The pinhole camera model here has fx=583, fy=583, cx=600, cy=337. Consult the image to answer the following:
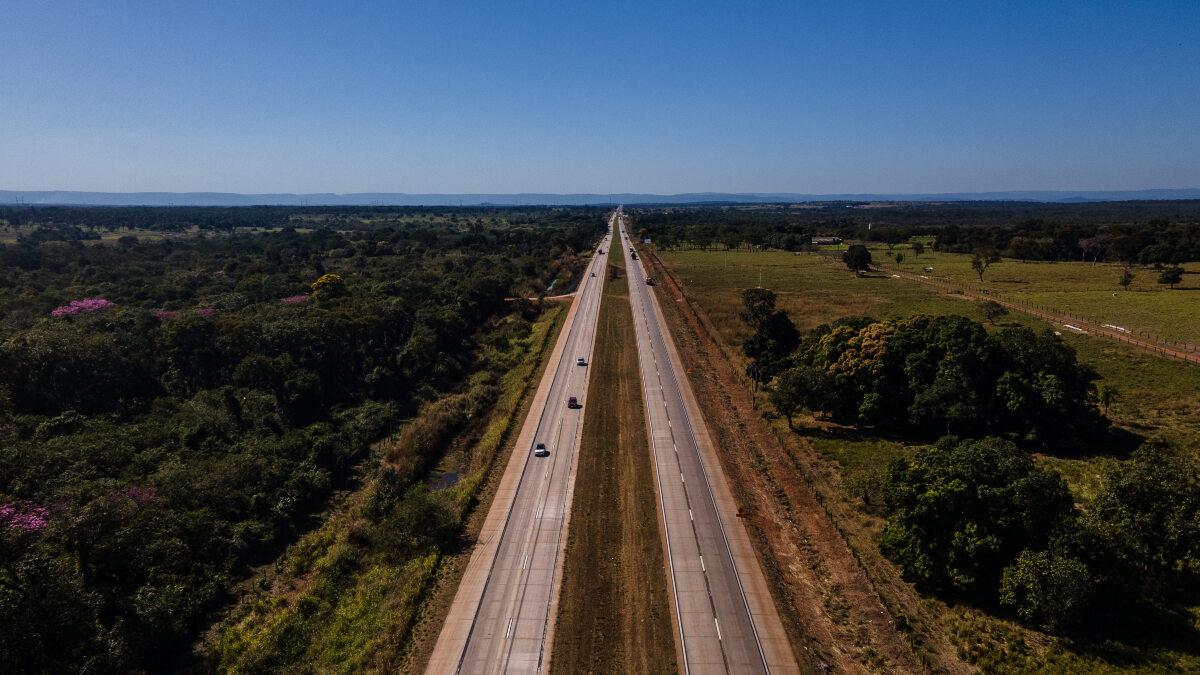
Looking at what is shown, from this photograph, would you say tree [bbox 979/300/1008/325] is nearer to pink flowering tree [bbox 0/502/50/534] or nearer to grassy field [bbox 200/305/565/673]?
grassy field [bbox 200/305/565/673]

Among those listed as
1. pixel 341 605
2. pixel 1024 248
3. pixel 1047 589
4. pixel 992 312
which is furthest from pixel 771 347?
pixel 1024 248

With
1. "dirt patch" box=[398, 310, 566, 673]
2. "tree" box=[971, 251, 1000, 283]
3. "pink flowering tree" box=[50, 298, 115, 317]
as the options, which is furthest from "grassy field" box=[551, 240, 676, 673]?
"tree" box=[971, 251, 1000, 283]

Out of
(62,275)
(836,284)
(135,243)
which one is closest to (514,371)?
(836,284)

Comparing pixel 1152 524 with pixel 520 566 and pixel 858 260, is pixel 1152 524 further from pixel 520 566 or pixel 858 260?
pixel 858 260

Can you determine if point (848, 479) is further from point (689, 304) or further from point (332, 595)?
point (689, 304)

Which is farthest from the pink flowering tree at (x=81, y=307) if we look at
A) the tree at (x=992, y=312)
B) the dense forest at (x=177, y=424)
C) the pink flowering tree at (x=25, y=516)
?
the tree at (x=992, y=312)
